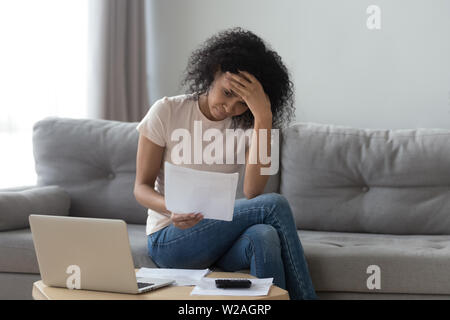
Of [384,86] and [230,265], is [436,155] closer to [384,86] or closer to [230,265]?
[384,86]

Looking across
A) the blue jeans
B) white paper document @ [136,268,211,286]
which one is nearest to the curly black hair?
the blue jeans

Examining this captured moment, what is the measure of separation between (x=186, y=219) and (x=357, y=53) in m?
1.60

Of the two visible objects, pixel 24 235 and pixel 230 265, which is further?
pixel 24 235

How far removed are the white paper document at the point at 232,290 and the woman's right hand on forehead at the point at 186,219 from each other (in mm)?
208

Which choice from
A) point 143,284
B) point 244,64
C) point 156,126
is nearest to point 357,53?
point 244,64

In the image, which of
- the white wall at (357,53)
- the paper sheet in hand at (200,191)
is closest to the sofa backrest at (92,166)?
the white wall at (357,53)

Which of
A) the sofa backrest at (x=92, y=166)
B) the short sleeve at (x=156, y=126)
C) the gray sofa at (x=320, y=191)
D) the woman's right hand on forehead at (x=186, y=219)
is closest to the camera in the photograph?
the woman's right hand on forehead at (x=186, y=219)

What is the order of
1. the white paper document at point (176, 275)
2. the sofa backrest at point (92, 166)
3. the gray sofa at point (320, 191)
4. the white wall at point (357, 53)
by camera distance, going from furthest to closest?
the white wall at point (357, 53)
the sofa backrest at point (92, 166)
the gray sofa at point (320, 191)
the white paper document at point (176, 275)

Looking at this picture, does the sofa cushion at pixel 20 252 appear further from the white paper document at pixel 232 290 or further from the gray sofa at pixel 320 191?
the white paper document at pixel 232 290

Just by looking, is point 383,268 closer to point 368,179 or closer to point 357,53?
point 368,179

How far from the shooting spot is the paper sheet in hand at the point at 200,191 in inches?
57.6

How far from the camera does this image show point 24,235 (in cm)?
209
